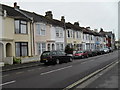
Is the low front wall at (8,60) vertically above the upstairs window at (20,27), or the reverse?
the upstairs window at (20,27)

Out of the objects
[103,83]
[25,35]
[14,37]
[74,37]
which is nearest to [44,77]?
[103,83]

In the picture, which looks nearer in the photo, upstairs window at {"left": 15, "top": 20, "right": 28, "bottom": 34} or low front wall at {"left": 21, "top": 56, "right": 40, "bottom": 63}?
low front wall at {"left": 21, "top": 56, "right": 40, "bottom": 63}

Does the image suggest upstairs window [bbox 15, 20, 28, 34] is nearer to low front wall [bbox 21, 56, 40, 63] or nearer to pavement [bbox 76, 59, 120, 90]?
low front wall [bbox 21, 56, 40, 63]

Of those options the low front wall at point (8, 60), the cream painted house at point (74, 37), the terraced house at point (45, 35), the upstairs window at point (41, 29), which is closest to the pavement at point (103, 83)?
the low front wall at point (8, 60)

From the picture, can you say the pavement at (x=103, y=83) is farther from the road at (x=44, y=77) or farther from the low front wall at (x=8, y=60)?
the low front wall at (x=8, y=60)

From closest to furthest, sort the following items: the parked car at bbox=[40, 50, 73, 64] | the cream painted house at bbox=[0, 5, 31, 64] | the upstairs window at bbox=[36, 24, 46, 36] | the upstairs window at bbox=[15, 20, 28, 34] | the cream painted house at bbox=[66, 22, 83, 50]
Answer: the parked car at bbox=[40, 50, 73, 64], the cream painted house at bbox=[0, 5, 31, 64], the upstairs window at bbox=[15, 20, 28, 34], the upstairs window at bbox=[36, 24, 46, 36], the cream painted house at bbox=[66, 22, 83, 50]

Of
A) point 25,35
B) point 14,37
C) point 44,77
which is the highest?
point 25,35

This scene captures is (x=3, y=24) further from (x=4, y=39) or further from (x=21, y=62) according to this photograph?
(x=21, y=62)

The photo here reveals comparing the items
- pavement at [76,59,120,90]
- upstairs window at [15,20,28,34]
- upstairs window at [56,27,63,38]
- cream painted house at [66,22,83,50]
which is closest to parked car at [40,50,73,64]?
upstairs window at [15,20,28,34]

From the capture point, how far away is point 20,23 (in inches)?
991

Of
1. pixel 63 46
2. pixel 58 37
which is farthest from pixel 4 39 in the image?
pixel 63 46

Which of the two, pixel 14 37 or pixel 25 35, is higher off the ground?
pixel 25 35

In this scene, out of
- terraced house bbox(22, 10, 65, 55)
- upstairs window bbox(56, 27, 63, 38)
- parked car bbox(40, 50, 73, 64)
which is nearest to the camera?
parked car bbox(40, 50, 73, 64)

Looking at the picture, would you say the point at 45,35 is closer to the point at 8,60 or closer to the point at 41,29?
the point at 41,29
